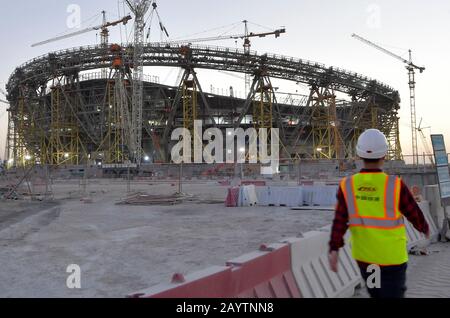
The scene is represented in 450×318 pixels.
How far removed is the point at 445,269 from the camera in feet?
21.1

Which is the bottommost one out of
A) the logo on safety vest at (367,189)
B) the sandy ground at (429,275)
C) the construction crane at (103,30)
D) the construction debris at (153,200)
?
the sandy ground at (429,275)

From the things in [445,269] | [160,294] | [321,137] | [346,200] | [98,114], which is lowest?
[445,269]

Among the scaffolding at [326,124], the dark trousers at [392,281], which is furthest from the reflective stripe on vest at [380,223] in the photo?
the scaffolding at [326,124]

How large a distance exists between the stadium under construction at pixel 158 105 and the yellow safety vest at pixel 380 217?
51.1m

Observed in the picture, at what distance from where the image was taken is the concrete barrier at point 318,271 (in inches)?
166

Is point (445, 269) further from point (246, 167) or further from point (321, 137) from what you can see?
point (321, 137)

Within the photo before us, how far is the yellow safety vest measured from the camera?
2928 millimetres

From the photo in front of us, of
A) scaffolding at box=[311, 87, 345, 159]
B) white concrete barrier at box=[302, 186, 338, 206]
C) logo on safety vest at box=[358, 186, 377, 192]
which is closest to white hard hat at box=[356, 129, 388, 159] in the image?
logo on safety vest at box=[358, 186, 377, 192]

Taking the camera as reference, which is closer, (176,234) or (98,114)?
(176,234)

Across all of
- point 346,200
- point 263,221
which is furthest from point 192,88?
point 346,200

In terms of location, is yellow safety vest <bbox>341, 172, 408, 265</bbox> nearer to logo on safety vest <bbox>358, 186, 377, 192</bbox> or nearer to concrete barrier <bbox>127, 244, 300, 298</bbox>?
logo on safety vest <bbox>358, 186, 377, 192</bbox>

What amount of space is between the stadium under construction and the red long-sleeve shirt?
50.9 meters

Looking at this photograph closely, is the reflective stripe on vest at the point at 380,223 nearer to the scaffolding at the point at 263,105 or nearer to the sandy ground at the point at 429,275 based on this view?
the sandy ground at the point at 429,275

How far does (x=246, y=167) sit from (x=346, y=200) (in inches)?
1748
